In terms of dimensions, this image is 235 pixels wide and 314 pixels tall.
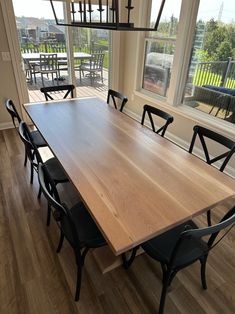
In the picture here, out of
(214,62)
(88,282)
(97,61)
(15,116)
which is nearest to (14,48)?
(97,61)

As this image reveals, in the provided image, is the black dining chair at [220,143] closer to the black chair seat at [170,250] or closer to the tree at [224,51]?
the black chair seat at [170,250]

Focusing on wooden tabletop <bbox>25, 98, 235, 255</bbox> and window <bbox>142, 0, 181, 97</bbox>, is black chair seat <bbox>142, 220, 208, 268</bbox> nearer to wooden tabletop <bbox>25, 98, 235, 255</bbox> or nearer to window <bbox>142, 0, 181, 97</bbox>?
wooden tabletop <bbox>25, 98, 235, 255</bbox>

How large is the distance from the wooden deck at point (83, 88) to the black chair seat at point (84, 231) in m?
3.33

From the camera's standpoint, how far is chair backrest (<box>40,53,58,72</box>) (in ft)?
12.7

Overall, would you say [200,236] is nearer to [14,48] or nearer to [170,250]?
[170,250]

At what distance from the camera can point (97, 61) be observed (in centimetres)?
444

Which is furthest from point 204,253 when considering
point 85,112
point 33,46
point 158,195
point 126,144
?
point 33,46

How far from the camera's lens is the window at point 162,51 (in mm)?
3086

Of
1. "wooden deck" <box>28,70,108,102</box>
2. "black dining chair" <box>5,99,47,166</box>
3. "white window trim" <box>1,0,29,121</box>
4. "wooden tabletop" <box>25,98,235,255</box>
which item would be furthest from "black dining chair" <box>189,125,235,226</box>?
"wooden deck" <box>28,70,108,102</box>

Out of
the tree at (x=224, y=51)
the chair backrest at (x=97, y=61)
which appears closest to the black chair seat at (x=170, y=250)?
the tree at (x=224, y=51)

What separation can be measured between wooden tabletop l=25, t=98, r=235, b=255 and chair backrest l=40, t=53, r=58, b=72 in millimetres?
2247

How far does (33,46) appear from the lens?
3.61 metres

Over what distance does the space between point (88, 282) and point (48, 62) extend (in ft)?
12.3

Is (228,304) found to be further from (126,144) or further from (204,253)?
(126,144)
